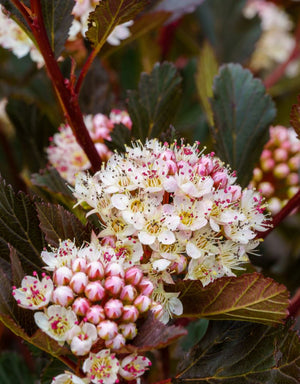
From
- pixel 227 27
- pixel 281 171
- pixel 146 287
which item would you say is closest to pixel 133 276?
pixel 146 287

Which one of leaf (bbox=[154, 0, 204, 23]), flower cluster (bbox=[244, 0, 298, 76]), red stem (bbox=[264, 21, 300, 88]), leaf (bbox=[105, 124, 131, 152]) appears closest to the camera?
leaf (bbox=[105, 124, 131, 152])

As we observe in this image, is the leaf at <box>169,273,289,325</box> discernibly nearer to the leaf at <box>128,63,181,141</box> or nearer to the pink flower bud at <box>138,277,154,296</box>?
the pink flower bud at <box>138,277,154,296</box>

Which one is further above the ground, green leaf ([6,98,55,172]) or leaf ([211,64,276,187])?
green leaf ([6,98,55,172])

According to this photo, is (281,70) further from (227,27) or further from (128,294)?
(128,294)

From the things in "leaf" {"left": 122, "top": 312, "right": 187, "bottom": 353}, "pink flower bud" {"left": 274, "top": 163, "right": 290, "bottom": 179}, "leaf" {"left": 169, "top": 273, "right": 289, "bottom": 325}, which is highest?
"leaf" {"left": 122, "top": 312, "right": 187, "bottom": 353}

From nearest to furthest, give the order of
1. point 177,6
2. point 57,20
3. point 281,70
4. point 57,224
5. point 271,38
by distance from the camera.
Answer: point 57,224
point 57,20
point 177,6
point 281,70
point 271,38

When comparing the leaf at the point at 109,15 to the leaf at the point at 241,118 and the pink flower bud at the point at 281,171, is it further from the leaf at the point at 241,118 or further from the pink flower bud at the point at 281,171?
the pink flower bud at the point at 281,171

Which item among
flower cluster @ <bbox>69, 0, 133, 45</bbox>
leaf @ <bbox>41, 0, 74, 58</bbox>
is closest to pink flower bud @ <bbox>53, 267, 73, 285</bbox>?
leaf @ <bbox>41, 0, 74, 58</bbox>
